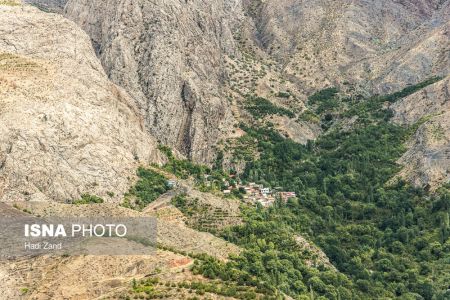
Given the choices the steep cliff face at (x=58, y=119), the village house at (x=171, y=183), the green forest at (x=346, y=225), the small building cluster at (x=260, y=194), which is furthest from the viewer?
the small building cluster at (x=260, y=194)

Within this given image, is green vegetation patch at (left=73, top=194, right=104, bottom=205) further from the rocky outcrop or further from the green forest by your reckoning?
the rocky outcrop

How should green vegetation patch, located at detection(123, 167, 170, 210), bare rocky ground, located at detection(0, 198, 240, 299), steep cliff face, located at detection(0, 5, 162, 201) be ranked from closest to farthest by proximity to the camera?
bare rocky ground, located at detection(0, 198, 240, 299) < steep cliff face, located at detection(0, 5, 162, 201) < green vegetation patch, located at detection(123, 167, 170, 210)

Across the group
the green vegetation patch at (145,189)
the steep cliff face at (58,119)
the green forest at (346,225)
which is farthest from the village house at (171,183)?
the green forest at (346,225)

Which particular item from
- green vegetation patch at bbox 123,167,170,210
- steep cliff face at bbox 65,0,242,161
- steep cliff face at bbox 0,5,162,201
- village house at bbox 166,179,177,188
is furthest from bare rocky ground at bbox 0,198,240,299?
steep cliff face at bbox 65,0,242,161

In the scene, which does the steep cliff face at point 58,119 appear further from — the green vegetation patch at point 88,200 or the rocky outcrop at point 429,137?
the rocky outcrop at point 429,137

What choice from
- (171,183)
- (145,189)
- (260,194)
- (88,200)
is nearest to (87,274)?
(88,200)

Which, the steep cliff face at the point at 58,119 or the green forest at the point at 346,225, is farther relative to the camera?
the steep cliff face at the point at 58,119
